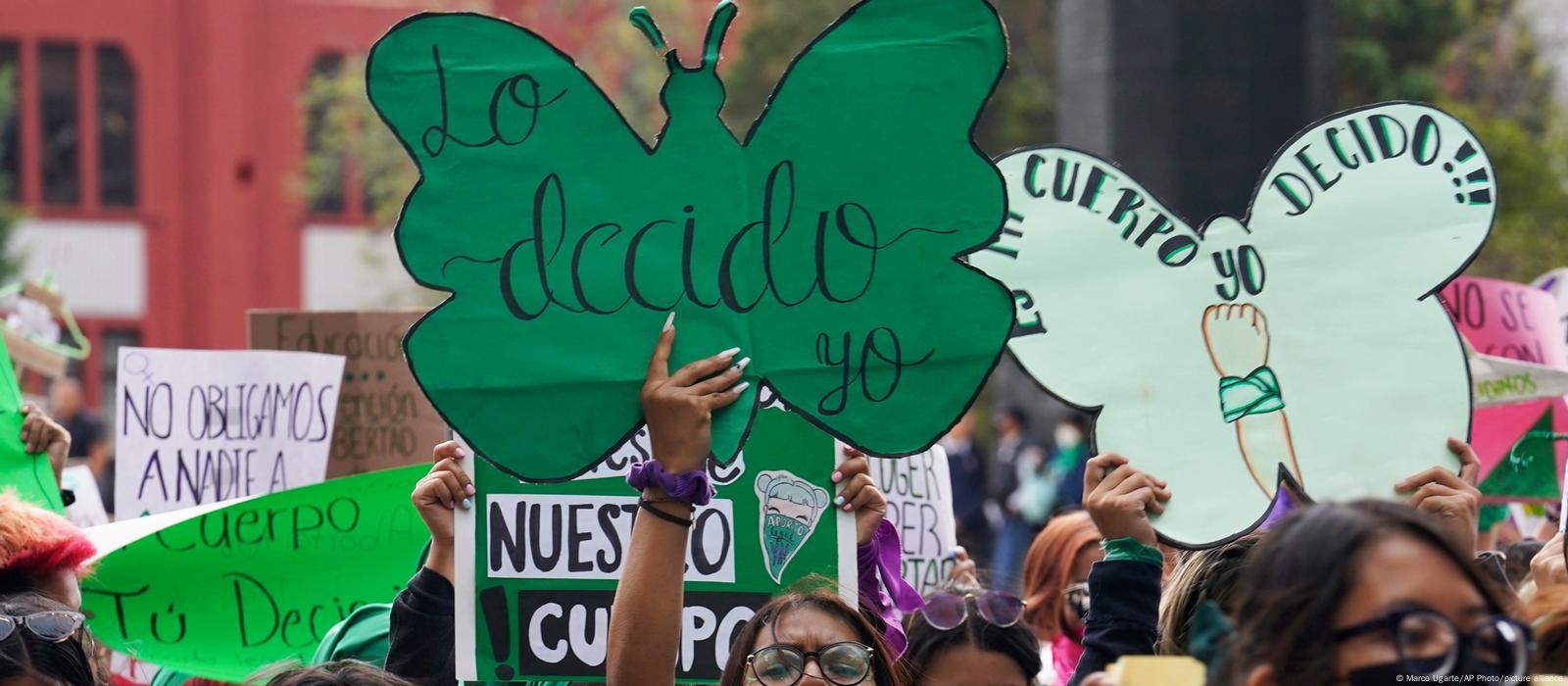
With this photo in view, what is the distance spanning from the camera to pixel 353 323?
4770 millimetres

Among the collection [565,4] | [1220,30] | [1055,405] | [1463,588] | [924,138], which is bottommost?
[1055,405]

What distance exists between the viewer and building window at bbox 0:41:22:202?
26.1 metres

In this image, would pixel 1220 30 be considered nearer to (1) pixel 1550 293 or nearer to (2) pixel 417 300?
(1) pixel 1550 293

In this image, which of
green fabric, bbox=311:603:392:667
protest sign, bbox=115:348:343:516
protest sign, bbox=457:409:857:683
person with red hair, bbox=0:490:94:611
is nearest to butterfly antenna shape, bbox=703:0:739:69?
protest sign, bbox=457:409:857:683

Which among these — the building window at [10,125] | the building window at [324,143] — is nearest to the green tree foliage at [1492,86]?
the building window at [324,143]

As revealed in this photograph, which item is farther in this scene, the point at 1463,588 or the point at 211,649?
the point at 211,649

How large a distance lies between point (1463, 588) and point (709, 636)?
1.55 metres

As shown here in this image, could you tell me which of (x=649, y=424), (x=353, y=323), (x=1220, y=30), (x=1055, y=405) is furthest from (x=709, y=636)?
(x=1055, y=405)

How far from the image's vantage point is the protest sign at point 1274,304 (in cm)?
308

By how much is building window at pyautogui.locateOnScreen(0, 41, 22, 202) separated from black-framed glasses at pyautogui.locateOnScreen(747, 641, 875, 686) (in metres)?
25.7

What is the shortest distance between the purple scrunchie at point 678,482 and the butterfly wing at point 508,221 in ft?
0.82

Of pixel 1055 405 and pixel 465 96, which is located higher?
pixel 465 96

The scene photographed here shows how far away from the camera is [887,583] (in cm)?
351

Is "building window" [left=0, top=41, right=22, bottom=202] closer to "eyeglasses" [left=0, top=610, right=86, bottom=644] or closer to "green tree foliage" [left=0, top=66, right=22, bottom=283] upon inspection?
"green tree foliage" [left=0, top=66, right=22, bottom=283]
